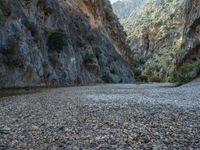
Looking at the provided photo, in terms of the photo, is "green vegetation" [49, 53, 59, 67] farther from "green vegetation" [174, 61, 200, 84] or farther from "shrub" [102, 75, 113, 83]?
"shrub" [102, 75, 113, 83]

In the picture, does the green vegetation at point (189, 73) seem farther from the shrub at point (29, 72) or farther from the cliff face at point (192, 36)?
the shrub at point (29, 72)

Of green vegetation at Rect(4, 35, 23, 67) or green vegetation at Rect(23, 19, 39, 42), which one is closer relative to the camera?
green vegetation at Rect(4, 35, 23, 67)

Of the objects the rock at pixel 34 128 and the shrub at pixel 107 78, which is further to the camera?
the shrub at pixel 107 78

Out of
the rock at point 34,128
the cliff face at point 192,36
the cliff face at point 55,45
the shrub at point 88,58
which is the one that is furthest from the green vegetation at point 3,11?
the cliff face at point 192,36

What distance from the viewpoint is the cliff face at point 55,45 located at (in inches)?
1222

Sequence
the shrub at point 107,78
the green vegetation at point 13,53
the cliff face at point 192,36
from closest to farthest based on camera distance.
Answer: the green vegetation at point 13,53, the cliff face at point 192,36, the shrub at point 107,78

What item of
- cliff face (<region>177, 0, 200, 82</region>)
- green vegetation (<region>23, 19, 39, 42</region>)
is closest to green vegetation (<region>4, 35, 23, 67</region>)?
green vegetation (<region>23, 19, 39, 42</region>)

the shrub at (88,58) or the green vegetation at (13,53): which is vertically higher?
the shrub at (88,58)

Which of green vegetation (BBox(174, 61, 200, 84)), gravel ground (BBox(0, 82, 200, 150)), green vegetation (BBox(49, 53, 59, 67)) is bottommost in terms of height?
gravel ground (BBox(0, 82, 200, 150))

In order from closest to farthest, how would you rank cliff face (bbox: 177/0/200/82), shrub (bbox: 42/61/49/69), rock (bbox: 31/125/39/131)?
rock (bbox: 31/125/39/131), shrub (bbox: 42/61/49/69), cliff face (bbox: 177/0/200/82)

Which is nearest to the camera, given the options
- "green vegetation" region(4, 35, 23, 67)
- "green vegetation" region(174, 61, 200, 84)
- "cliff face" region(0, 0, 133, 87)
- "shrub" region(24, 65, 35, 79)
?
"green vegetation" region(4, 35, 23, 67)

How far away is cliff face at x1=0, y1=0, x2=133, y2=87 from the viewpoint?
1222 inches

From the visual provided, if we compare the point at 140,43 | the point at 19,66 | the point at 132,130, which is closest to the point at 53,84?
the point at 19,66

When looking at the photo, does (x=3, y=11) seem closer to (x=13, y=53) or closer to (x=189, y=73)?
(x=13, y=53)
